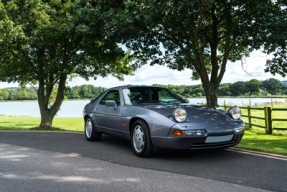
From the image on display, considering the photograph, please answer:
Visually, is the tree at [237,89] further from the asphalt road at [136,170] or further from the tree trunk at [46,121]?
the asphalt road at [136,170]

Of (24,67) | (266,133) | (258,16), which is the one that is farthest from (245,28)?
(24,67)

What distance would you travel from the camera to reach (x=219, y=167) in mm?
4465

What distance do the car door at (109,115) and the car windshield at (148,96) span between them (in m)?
0.30

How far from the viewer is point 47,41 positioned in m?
13.2

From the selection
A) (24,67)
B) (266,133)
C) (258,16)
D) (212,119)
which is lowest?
(266,133)

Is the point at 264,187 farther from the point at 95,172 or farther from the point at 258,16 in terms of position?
the point at 258,16

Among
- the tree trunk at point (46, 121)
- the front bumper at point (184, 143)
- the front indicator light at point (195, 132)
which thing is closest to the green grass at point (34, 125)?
the tree trunk at point (46, 121)

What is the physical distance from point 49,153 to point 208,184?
379cm

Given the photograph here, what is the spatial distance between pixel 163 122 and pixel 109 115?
6.64 ft

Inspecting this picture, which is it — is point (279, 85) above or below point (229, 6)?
below

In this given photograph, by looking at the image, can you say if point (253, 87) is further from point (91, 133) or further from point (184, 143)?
point (184, 143)

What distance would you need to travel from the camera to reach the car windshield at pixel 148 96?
6.09 metres

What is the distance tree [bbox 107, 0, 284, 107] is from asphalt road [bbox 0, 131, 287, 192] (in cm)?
508

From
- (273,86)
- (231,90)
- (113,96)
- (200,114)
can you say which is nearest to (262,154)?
(200,114)
